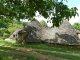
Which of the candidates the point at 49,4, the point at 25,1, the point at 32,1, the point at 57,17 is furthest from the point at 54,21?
the point at 25,1

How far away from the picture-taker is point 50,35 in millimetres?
34062

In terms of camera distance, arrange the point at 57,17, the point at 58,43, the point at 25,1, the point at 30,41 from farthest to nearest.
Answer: the point at 30,41, the point at 58,43, the point at 25,1, the point at 57,17

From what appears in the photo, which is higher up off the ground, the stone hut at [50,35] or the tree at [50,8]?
the tree at [50,8]

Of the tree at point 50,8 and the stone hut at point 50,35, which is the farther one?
the stone hut at point 50,35

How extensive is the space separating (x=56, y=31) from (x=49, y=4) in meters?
22.6

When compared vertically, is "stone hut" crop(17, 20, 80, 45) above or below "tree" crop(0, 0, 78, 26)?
below

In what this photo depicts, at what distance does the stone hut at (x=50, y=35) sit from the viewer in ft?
106

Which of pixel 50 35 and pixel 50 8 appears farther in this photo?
pixel 50 35

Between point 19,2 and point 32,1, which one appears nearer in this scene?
point 32,1

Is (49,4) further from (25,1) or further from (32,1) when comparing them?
(25,1)

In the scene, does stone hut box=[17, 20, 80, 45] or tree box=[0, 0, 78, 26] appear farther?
stone hut box=[17, 20, 80, 45]

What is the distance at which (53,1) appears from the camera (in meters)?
12.4

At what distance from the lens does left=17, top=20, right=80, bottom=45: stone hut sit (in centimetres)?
3234

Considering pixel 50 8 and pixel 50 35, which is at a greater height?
pixel 50 8
